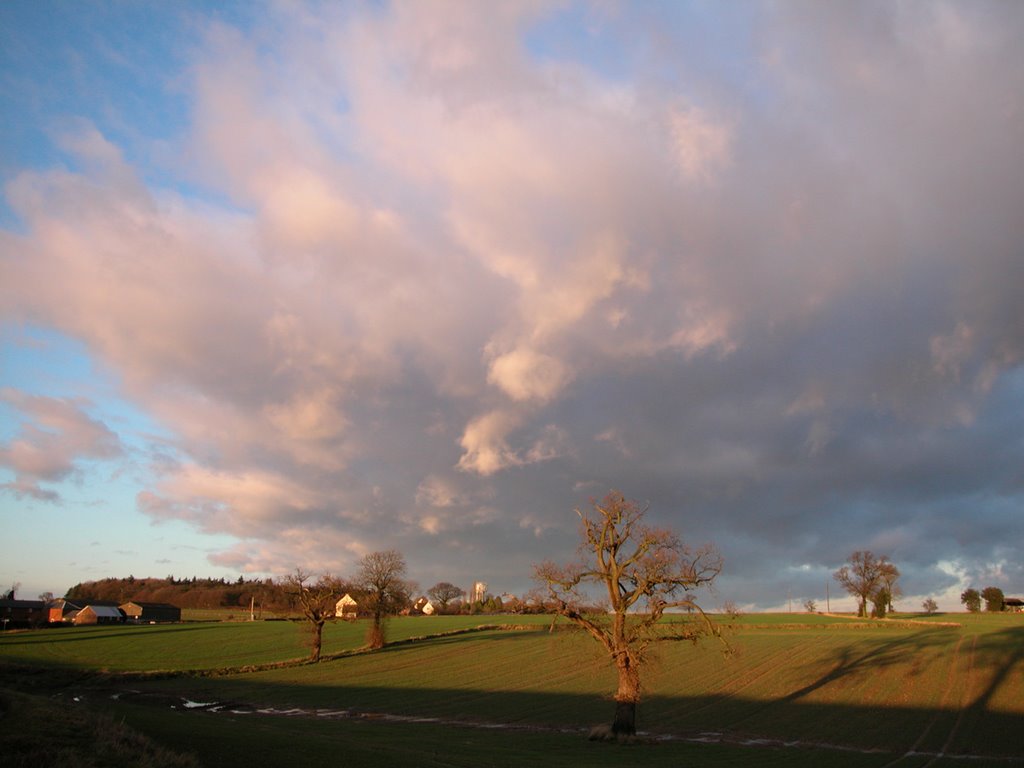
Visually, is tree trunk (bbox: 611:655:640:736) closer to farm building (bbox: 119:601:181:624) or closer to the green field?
the green field

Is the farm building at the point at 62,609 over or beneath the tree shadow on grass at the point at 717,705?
beneath

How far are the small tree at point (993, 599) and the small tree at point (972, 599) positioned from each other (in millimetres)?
2042

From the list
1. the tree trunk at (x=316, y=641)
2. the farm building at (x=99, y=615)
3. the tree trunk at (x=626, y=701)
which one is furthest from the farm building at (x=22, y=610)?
the tree trunk at (x=626, y=701)

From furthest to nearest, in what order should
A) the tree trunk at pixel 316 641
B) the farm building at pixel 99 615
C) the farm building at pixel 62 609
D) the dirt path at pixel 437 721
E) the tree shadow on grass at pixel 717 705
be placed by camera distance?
1. the farm building at pixel 62 609
2. the farm building at pixel 99 615
3. the tree trunk at pixel 316 641
4. the tree shadow on grass at pixel 717 705
5. the dirt path at pixel 437 721

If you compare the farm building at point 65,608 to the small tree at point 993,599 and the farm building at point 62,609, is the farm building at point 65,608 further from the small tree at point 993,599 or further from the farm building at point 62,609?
the small tree at point 993,599

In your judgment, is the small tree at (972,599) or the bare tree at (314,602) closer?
the bare tree at (314,602)

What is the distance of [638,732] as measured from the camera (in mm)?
38969

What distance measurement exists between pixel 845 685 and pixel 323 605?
169 ft

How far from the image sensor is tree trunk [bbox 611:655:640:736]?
3622cm

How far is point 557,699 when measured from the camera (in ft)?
165

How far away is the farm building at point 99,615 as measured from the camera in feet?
537

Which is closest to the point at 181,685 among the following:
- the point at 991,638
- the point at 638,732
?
the point at 638,732

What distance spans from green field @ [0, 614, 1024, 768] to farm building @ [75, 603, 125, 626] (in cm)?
8330

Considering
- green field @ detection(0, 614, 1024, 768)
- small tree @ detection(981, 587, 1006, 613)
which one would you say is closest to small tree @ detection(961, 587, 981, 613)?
small tree @ detection(981, 587, 1006, 613)
